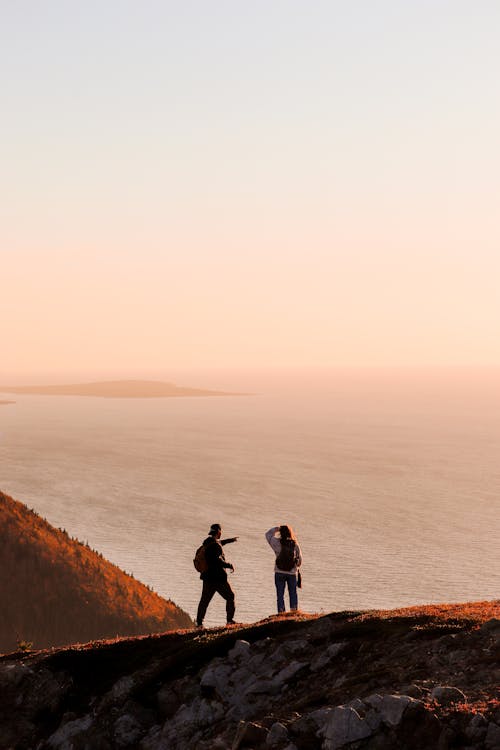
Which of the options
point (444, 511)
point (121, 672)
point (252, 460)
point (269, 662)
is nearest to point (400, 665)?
point (269, 662)

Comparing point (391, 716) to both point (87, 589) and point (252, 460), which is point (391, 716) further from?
point (252, 460)

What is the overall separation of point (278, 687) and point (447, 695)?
12.2ft

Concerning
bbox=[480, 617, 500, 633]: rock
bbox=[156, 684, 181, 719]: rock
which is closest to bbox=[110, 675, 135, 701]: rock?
bbox=[156, 684, 181, 719]: rock

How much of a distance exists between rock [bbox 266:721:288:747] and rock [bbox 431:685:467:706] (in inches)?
88.4

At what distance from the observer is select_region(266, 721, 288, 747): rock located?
12.4m

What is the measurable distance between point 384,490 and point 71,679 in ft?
325

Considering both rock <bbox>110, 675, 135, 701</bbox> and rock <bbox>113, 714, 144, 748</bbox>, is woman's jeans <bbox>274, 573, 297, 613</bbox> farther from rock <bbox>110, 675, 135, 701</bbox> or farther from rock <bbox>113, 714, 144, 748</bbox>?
rock <bbox>113, 714, 144, 748</bbox>

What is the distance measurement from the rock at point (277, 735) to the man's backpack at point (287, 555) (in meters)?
7.29

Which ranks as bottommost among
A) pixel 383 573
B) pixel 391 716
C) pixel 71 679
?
pixel 383 573

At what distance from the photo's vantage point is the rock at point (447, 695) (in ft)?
39.3

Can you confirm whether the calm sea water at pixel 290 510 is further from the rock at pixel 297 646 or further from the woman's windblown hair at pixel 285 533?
the rock at pixel 297 646

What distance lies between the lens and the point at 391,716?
11852mm

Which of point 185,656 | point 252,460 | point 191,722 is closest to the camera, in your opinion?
point 191,722

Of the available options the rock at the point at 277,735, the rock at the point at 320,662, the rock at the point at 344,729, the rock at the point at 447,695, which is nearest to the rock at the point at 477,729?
the rock at the point at 447,695
